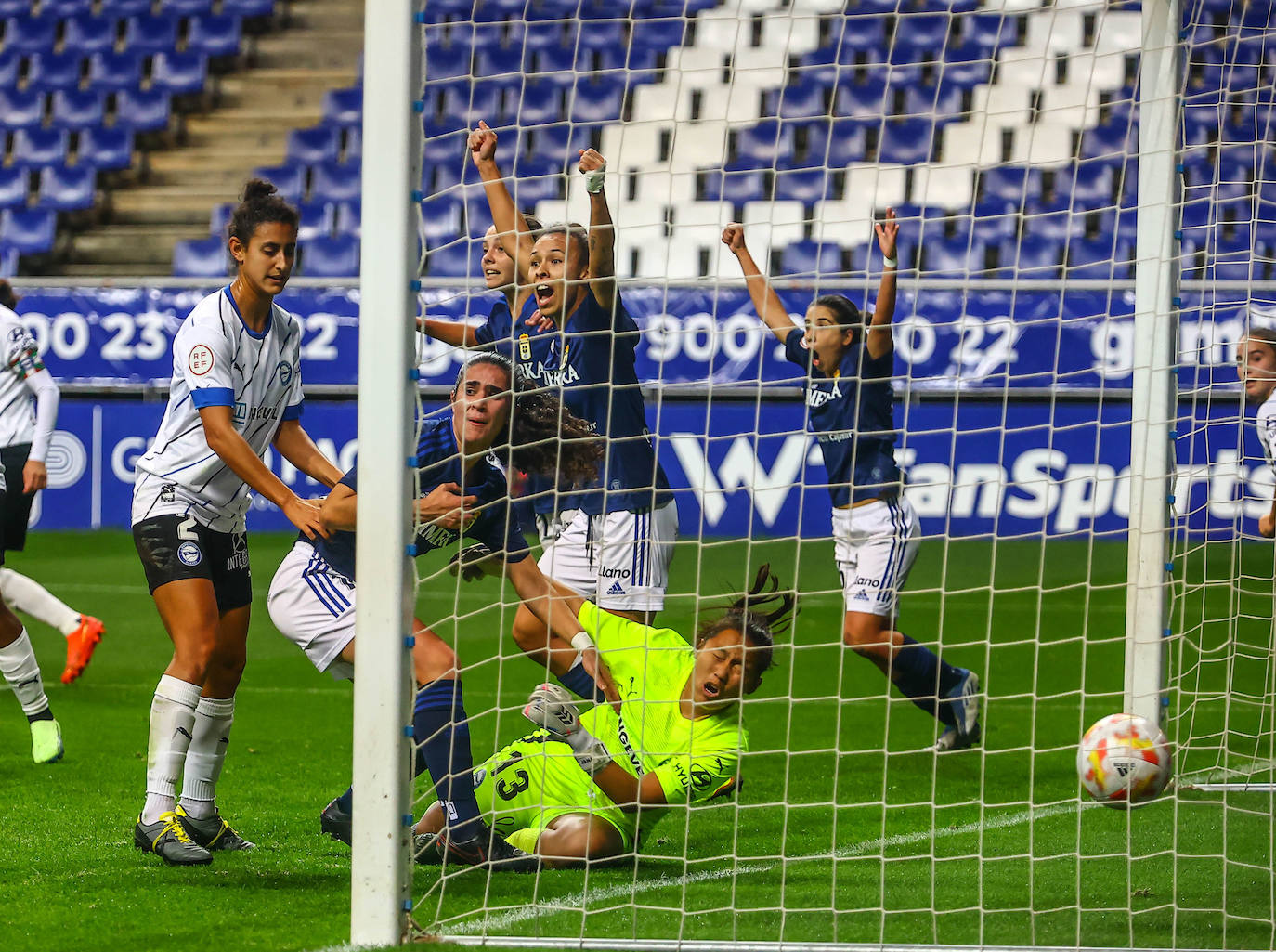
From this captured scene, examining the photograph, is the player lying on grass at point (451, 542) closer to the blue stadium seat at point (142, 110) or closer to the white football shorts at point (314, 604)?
the white football shorts at point (314, 604)

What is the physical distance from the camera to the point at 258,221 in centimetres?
402

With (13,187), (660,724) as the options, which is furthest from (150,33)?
(660,724)

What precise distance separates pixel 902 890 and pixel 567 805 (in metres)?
0.93

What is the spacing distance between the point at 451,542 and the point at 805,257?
10.1 metres

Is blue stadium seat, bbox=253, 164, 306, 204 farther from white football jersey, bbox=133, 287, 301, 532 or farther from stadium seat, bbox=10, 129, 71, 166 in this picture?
white football jersey, bbox=133, 287, 301, 532

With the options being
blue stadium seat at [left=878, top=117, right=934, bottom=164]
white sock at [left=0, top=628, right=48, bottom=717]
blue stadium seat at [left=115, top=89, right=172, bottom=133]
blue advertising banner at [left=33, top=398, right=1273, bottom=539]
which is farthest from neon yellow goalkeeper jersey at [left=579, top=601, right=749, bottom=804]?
blue stadium seat at [left=115, top=89, right=172, bottom=133]

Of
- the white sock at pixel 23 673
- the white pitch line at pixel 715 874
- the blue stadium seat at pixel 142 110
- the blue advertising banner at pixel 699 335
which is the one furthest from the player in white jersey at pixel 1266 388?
the blue stadium seat at pixel 142 110

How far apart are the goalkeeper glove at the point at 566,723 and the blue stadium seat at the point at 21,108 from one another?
48.1 ft

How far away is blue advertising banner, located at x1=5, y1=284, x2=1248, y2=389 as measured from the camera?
10078 mm

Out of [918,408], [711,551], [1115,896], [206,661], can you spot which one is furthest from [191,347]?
[918,408]

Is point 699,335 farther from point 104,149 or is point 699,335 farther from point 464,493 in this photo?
point 104,149

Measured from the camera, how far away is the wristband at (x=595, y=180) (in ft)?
13.5

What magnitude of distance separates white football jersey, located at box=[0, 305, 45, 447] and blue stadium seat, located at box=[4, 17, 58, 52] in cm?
1186

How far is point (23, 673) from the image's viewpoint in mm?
5352
